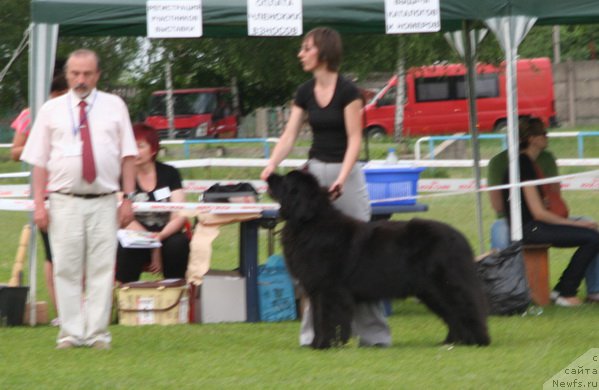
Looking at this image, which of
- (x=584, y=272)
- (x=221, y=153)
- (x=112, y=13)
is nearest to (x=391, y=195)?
(x=584, y=272)

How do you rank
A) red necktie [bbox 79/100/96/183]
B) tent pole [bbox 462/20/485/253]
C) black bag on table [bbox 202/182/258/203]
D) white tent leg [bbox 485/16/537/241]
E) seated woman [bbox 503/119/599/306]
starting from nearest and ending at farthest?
red necktie [bbox 79/100/96/183]
white tent leg [bbox 485/16/537/241]
black bag on table [bbox 202/182/258/203]
seated woman [bbox 503/119/599/306]
tent pole [bbox 462/20/485/253]

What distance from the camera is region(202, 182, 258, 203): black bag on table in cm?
834

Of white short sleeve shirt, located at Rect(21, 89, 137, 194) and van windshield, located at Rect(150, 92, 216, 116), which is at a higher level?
van windshield, located at Rect(150, 92, 216, 116)

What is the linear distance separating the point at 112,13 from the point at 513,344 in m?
3.35

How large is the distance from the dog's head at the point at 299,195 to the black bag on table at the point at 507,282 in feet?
6.94

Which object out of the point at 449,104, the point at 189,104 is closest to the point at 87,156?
the point at 189,104

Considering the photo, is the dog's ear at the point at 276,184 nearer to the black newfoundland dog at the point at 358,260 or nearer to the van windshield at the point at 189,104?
the black newfoundland dog at the point at 358,260

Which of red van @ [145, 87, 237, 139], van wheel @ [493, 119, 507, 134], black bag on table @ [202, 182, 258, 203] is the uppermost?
red van @ [145, 87, 237, 139]

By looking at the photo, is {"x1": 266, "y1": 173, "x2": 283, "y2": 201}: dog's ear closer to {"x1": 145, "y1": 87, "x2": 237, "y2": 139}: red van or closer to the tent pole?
the tent pole

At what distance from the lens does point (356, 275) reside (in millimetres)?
6734

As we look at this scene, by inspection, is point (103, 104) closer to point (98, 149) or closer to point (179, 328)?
point (98, 149)

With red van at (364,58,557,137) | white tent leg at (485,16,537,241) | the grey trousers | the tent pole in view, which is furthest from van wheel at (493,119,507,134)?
the grey trousers

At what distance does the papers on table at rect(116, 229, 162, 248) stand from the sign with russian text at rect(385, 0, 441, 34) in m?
2.16

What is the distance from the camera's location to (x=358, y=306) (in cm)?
694
